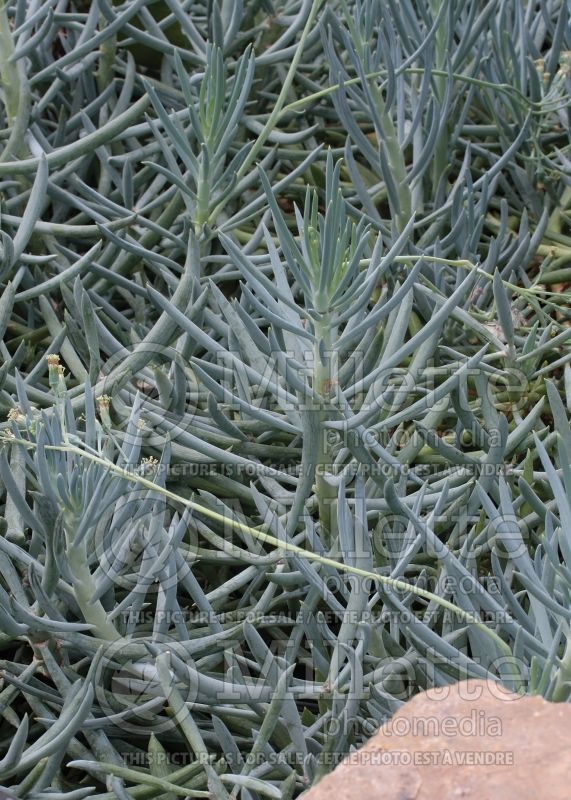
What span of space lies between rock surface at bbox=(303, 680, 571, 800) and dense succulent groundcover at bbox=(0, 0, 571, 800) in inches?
3.9

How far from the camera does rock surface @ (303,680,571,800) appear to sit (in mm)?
589

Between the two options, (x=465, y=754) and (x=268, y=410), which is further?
(x=268, y=410)

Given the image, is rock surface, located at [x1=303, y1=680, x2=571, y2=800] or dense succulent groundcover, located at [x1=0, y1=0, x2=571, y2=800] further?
dense succulent groundcover, located at [x1=0, y1=0, x2=571, y2=800]

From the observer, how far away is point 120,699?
91cm

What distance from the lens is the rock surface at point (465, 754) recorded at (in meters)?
0.59

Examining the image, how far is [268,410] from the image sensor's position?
111 cm

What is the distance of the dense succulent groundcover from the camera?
0.84m

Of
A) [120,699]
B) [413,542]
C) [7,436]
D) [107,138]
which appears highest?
[107,138]

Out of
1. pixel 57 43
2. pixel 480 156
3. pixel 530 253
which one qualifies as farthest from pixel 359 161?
pixel 57 43

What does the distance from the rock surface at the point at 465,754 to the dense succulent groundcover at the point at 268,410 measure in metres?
0.10

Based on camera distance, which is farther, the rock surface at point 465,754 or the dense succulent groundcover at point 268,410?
the dense succulent groundcover at point 268,410

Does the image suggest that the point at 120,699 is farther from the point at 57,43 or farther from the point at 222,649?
the point at 57,43

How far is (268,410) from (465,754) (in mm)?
538

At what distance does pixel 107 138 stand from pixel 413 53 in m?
0.39
